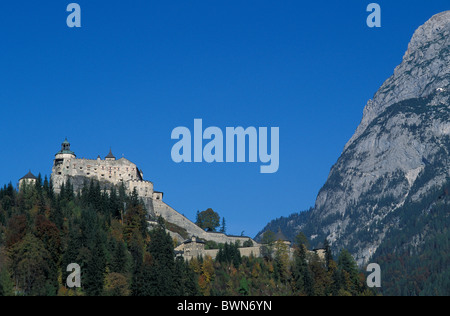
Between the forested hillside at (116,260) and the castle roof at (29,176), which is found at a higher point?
the castle roof at (29,176)

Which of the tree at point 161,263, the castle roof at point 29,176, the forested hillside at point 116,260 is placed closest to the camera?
the forested hillside at point 116,260

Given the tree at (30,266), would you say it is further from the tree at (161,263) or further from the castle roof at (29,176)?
the castle roof at (29,176)

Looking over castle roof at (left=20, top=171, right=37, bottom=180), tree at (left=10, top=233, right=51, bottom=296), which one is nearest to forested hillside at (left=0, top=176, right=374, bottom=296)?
tree at (left=10, top=233, right=51, bottom=296)

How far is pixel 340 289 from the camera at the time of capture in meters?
176

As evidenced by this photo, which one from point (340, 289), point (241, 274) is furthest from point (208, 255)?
point (340, 289)

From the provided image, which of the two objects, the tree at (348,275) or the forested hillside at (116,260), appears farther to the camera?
the tree at (348,275)

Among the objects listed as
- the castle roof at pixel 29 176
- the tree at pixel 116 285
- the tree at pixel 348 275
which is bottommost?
the tree at pixel 116 285

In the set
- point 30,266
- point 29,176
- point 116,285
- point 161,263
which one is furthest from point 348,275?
point 29,176

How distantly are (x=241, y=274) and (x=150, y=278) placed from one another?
28.1 m

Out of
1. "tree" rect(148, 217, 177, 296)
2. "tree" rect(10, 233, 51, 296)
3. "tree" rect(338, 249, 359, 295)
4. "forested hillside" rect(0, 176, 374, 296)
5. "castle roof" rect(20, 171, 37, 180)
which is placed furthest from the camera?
"castle roof" rect(20, 171, 37, 180)

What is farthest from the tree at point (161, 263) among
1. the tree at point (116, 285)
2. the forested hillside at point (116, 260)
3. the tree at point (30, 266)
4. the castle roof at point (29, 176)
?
the castle roof at point (29, 176)

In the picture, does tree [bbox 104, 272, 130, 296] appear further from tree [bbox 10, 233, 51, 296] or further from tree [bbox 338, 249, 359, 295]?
tree [bbox 338, 249, 359, 295]

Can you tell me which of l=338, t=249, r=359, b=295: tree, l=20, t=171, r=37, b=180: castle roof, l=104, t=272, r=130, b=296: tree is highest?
l=20, t=171, r=37, b=180: castle roof

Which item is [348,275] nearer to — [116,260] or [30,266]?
[116,260]
